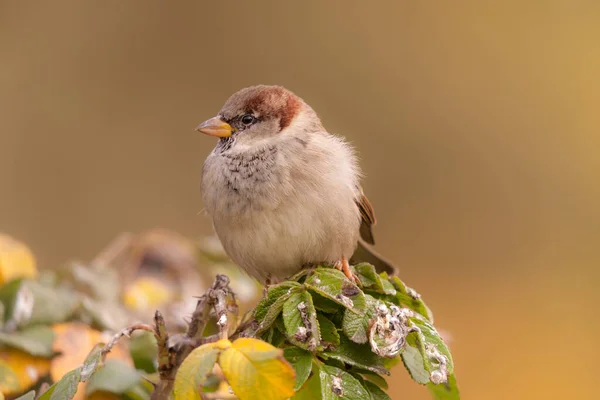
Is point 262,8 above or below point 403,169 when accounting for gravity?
above

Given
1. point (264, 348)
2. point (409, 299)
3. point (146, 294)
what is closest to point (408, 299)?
point (409, 299)

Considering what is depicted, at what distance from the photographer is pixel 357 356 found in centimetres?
132

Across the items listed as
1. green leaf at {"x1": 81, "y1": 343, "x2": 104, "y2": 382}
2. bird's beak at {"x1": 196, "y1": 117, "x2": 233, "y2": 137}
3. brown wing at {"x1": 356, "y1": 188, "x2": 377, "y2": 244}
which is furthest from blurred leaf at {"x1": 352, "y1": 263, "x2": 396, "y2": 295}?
bird's beak at {"x1": 196, "y1": 117, "x2": 233, "y2": 137}

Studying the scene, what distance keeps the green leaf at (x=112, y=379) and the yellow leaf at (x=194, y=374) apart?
Answer: 46 cm

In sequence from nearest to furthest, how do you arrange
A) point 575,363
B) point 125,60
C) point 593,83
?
1. point 575,363
2. point 593,83
3. point 125,60

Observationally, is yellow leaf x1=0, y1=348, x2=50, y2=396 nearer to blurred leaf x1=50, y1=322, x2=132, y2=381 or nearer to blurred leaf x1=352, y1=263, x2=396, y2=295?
blurred leaf x1=50, y1=322, x2=132, y2=381

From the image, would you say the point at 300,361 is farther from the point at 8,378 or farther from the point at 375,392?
the point at 8,378

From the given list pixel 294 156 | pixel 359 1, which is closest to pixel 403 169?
pixel 359 1

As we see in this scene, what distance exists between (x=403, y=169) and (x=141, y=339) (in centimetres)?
331

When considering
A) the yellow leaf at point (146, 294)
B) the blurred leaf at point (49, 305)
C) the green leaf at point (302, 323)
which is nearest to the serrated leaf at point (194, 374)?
the green leaf at point (302, 323)

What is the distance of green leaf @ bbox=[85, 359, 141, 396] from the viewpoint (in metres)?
1.57

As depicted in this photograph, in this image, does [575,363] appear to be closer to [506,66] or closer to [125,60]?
[506,66]

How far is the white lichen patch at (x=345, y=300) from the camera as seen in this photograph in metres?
1.30

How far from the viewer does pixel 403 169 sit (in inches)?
194
